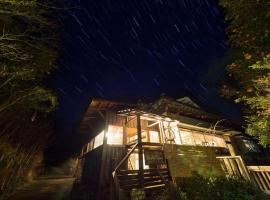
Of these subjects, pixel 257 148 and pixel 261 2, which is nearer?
pixel 261 2

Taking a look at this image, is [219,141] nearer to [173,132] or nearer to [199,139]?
[199,139]

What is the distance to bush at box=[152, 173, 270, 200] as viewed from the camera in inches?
254

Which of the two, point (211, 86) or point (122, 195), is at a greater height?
point (211, 86)

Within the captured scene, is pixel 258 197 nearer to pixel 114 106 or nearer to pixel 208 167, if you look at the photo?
pixel 208 167

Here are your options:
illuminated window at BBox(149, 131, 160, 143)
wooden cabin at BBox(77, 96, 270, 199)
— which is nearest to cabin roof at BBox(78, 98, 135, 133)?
wooden cabin at BBox(77, 96, 270, 199)

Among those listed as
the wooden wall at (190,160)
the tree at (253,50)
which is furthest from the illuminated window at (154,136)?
the tree at (253,50)

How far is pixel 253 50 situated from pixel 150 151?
8517 millimetres

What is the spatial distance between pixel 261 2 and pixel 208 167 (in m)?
9.18

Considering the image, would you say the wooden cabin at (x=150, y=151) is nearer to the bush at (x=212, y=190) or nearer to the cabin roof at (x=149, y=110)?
the cabin roof at (x=149, y=110)

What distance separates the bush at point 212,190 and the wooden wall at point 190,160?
0.63 meters

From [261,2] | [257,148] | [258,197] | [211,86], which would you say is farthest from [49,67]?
[257,148]

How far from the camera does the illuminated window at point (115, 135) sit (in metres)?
10.1

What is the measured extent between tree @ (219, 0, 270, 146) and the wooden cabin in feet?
9.45

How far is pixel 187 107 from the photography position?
14078 mm
